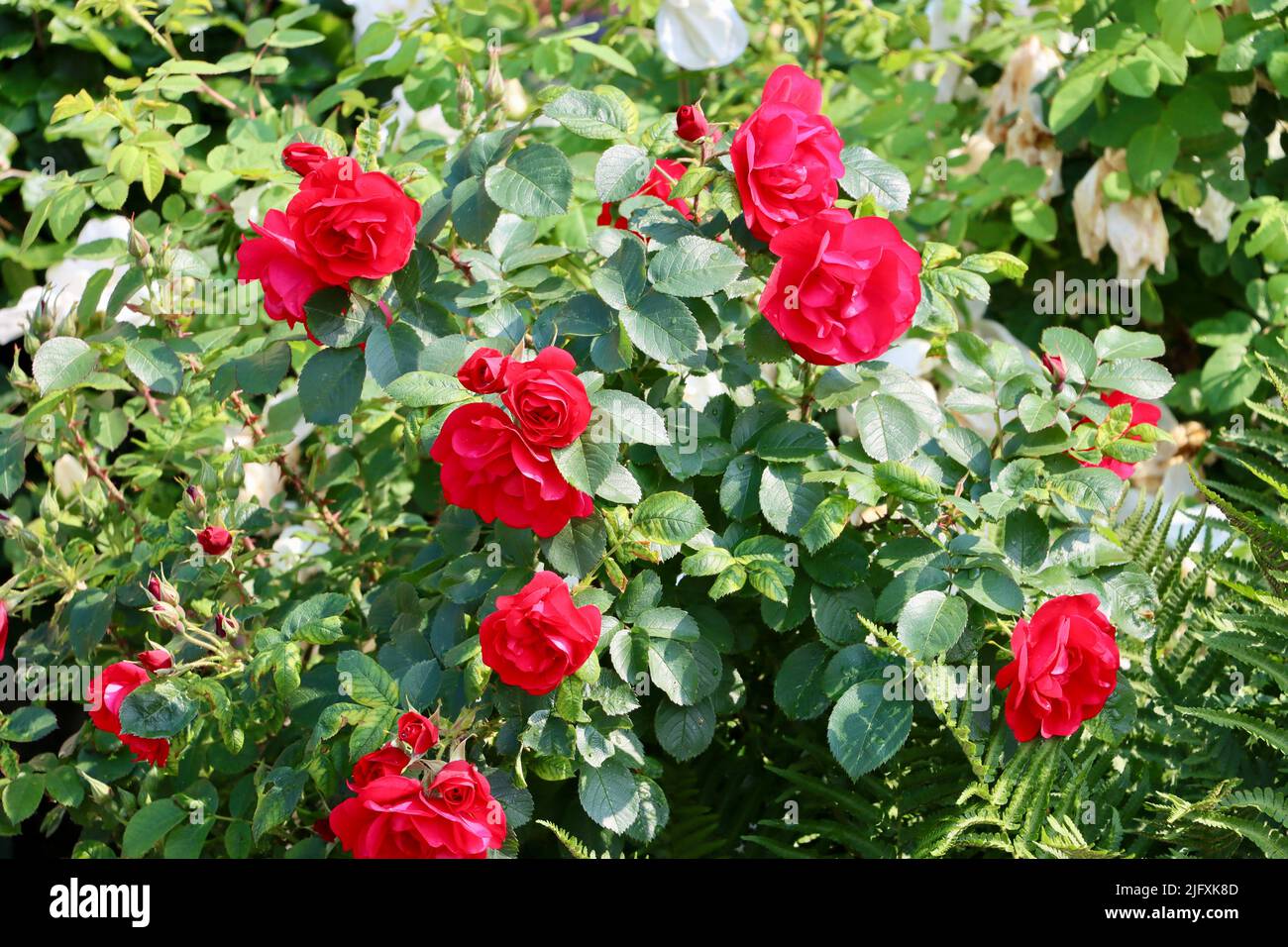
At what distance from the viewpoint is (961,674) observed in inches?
64.4

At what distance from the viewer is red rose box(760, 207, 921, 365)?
1.49 meters

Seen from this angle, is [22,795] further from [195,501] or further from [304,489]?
[304,489]

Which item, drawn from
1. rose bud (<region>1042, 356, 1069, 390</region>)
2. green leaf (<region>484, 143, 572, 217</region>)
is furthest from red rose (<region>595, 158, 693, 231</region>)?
rose bud (<region>1042, 356, 1069, 390</region>)

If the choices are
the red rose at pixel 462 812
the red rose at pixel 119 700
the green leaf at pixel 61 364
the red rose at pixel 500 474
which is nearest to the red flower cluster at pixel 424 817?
the red rose at pixel 462 812

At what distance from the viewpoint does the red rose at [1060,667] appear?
4.92ft

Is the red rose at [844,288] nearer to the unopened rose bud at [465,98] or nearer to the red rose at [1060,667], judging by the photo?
the red rose at [1060,667]

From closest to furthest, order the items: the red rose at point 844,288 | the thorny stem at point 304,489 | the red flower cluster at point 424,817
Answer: the red flower cluster at point 424,817, the red rose at point 844,288, the thorny stem at point 304,489

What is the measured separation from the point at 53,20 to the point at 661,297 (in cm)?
192

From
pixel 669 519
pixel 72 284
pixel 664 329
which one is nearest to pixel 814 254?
pixel 664 329

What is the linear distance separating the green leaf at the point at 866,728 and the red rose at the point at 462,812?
15.6 inches

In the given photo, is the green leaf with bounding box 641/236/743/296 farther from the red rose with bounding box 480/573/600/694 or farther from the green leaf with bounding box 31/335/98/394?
the green leaf with bounding box 31/335/98/394
